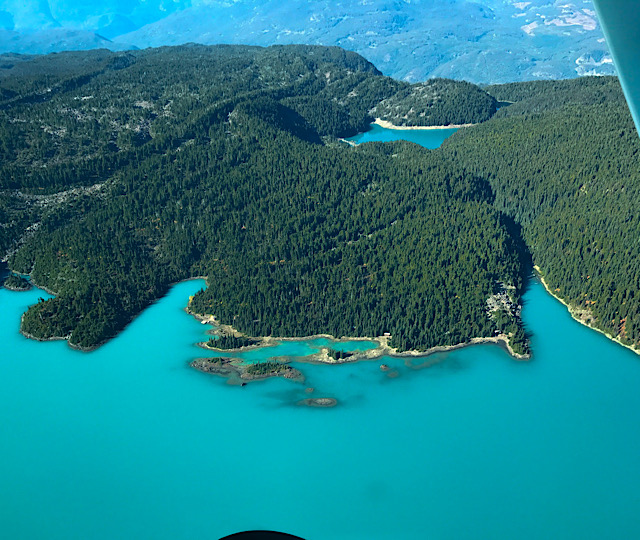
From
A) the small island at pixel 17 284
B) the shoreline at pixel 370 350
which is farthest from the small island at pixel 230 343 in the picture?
the small island at pixel 17 284

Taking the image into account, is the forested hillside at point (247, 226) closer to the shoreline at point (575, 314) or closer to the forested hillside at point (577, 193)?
the shoreline at point (575, 314)

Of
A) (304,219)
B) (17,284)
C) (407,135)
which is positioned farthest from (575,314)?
(407,135)

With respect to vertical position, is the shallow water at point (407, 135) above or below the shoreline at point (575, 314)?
below

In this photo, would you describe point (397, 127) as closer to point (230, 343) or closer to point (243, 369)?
point (230, 343)

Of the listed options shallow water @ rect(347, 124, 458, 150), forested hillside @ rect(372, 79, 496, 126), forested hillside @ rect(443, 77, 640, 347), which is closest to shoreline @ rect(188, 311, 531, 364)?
forested hillside @ rect(443, 77, 640, 347)

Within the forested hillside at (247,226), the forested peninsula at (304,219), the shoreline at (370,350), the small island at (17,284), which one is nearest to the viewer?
the shoreline at (370,350)

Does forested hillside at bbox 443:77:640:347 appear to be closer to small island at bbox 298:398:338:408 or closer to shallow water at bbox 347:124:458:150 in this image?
shallow water at bbox 347:124:458:150

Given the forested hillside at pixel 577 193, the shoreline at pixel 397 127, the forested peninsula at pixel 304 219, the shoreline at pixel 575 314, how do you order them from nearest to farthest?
the shoreline at pixel 575 314, the forested peninsula at pixel 304 219, the forested hillside at pixel 577 193, the shoreline at pixel 397 127

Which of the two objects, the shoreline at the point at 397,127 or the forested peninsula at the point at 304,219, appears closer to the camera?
the forested peninsula at the point at 304,219
